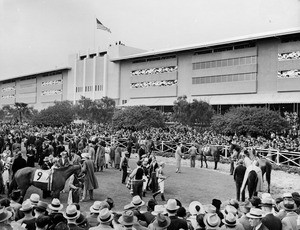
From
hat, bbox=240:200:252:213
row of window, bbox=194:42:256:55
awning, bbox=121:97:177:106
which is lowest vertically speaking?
hat, bbox=240:200:252:213

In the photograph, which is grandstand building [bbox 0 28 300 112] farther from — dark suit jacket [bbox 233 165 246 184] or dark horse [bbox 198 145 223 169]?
dark suit jacket [bbox 233 165 246 184]

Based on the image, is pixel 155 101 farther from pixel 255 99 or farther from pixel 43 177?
pixel 43 177

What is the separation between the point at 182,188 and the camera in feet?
45.3

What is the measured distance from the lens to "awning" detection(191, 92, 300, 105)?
40406 mm

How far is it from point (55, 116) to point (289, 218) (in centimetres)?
5738

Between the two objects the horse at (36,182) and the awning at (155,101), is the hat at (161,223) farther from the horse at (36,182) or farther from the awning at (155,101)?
the awning at (155,101)

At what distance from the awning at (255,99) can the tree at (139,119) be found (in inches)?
294

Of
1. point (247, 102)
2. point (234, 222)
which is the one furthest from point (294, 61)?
point (234, 222)

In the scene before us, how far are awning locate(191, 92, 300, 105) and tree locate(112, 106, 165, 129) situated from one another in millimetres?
7471

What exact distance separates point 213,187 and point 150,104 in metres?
42.7

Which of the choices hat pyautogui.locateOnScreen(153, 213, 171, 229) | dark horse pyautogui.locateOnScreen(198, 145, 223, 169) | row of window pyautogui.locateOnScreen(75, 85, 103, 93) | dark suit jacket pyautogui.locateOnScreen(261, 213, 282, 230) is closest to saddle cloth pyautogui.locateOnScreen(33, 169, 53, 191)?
hat pyautogui.locateOnScreen(153, 213, 171, 229)

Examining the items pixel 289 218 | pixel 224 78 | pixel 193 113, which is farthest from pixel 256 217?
pixel 224 78

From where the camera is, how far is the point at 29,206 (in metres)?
5.53

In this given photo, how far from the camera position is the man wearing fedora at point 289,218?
5.26 m
